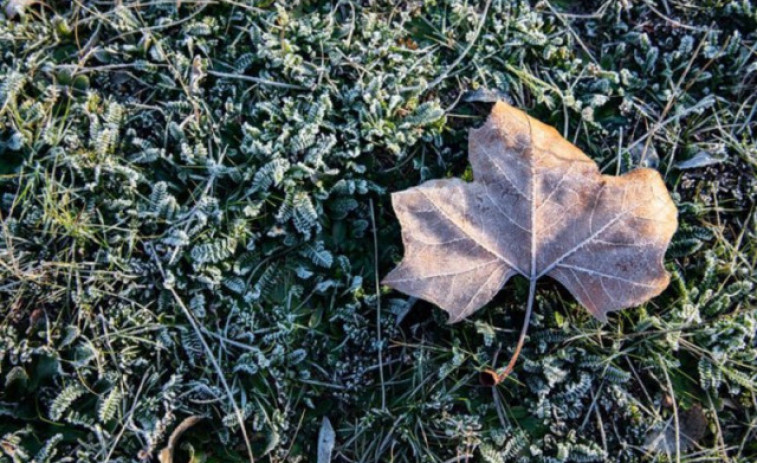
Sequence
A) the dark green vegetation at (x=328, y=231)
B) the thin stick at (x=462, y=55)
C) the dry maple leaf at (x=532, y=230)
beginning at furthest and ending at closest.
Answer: the thin stick at (x=462, y=55)
the dark green vegetation at (x=328, y=231)
the dry maple leaf at (x=532, y=230)

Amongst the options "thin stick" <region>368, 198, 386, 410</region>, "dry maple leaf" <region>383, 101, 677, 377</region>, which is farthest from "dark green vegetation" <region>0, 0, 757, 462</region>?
"dry maple leaf" <region>383, 101, 677, 377</region>

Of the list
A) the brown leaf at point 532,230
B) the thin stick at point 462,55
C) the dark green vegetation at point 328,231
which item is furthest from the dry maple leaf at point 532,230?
the thin stick at point 462,55

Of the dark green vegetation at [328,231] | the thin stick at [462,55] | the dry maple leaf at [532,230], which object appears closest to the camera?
the dry maple leaf at [532,230]

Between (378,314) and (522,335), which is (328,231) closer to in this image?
(378,314)

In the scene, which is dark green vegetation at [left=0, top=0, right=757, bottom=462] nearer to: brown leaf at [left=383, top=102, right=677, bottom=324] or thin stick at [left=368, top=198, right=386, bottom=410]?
thin stick at [left=368, top=198, right=386, bottom=410]

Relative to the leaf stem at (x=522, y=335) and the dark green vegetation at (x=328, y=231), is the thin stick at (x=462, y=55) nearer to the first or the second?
the dark green vegetation at (x=328, y=231)

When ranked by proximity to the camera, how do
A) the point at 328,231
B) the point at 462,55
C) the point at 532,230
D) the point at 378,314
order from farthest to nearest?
the point at 462,55 → the point at 328,231 → the point at 378,314 → the point at 532,230

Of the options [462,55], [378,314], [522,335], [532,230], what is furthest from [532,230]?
[462,55]
